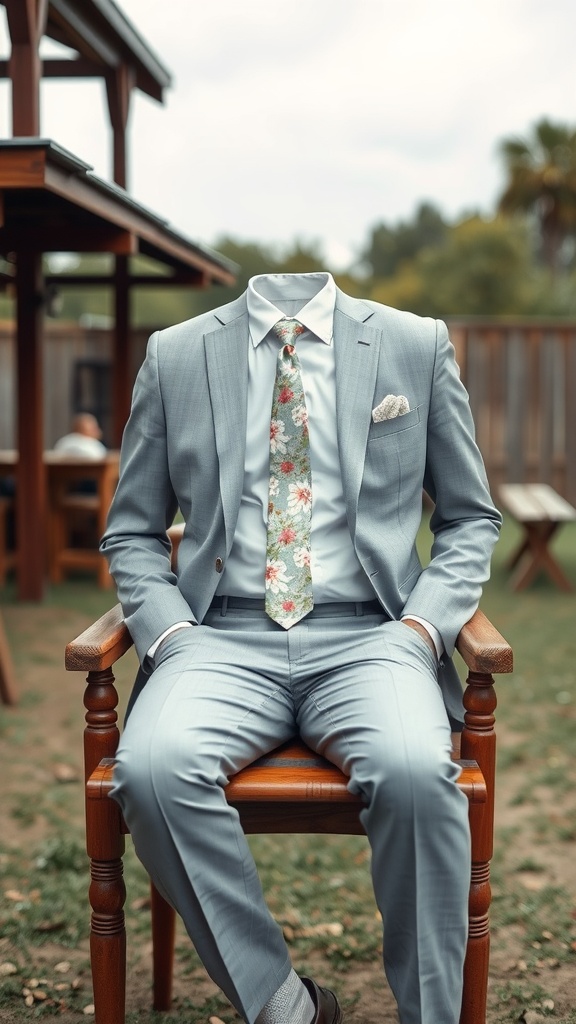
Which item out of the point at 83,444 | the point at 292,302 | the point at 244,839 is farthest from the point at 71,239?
the point at 244,839

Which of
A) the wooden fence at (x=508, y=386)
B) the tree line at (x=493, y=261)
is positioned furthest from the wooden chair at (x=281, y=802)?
the tree line at (x=493, y=261)

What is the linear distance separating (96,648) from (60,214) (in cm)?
377

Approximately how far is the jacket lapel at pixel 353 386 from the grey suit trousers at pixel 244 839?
0.44 metres

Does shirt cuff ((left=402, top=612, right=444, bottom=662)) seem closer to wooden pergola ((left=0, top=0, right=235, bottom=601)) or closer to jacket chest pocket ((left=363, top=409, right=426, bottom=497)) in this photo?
jacket chest pocket ((left=363, top=409, right=426, bottom=497))

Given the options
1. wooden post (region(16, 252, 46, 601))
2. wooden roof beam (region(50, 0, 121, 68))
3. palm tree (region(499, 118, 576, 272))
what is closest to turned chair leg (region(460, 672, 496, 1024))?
wooden roof beam (region(50, 0, 121, 68))

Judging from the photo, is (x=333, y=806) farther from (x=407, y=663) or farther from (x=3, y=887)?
(x=3, y=887)

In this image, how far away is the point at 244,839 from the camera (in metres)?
1.88

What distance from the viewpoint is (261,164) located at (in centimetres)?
4266

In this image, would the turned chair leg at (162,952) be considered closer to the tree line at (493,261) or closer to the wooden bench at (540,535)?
the wooden bench at (540,535)

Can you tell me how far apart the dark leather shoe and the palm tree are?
39.0m

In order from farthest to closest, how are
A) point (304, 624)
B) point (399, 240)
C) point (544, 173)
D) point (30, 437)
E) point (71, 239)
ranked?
point (399, 240), point (544, 173), point (30, 437), point (71, 239), point (304, 624)

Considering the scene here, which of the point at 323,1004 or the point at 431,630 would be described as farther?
the point at 431,630

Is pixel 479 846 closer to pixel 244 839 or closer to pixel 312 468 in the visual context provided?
pixel 244 839

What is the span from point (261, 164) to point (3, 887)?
138 feet
